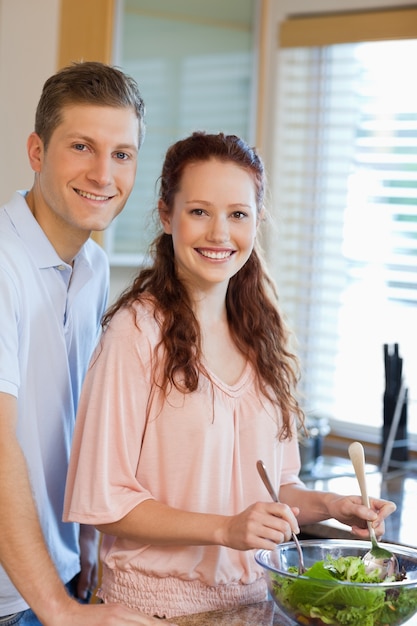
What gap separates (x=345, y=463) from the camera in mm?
2730

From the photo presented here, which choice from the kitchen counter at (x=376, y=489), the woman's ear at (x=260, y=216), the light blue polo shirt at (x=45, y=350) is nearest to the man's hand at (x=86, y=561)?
the light blue polo shirt at (x=45, y=350)

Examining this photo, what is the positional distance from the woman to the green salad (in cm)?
11

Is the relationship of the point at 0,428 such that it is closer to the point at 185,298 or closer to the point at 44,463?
the point at 44,463

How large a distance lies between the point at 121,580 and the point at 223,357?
0.40m

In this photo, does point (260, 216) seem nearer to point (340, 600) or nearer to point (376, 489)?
point (340, 600)

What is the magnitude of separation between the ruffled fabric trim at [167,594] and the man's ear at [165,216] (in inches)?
22.5

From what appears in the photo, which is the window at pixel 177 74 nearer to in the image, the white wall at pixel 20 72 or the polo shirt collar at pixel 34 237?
the white wall at pixel 20 72

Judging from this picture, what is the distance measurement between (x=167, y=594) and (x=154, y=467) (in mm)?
197

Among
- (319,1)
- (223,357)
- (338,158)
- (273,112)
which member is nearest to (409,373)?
(338,158)

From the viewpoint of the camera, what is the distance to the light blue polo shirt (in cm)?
160

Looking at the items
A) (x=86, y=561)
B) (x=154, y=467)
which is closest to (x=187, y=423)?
(x=154, y=467)

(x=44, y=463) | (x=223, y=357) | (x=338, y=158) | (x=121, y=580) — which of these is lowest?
(x=121, y=580)

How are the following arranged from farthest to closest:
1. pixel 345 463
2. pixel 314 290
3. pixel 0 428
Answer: pixel 314 290
pixel 345 463
pixel 0 428

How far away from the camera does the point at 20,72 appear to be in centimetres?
262
